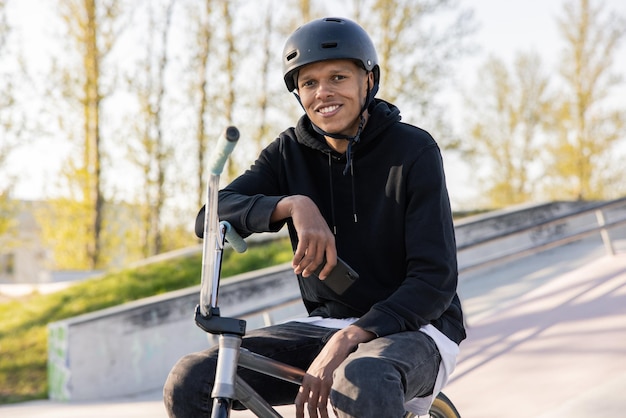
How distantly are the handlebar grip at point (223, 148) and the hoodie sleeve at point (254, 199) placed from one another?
0.58 metres

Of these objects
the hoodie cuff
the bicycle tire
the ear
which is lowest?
the bicycle tire

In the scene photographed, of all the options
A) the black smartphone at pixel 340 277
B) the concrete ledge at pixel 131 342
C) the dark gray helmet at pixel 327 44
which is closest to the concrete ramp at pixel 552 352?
the concrete ledge at pixel 131 342

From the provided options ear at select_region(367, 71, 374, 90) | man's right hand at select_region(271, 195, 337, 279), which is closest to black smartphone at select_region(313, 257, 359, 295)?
man's right hand at select_region(271, 195, 337, 279)

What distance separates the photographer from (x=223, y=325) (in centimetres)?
203

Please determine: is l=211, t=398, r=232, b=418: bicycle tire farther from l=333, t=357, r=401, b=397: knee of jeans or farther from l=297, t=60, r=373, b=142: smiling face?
l=297, t=60, r=373, b=142: smiling face

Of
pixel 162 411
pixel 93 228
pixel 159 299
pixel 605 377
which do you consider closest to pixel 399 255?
pixel 605 377

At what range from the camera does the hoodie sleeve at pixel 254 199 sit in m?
2.38

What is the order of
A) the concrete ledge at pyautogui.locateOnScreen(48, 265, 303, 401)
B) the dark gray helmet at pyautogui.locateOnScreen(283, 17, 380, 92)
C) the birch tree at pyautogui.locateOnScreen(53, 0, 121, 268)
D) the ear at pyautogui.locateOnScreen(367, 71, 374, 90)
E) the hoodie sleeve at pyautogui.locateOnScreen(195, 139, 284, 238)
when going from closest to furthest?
the hoodie sleeve at pyautogui.locateOnScreen(195, 139, 284, 238) < the dark gray helmet at pyautogui.locateOnScreen(283, 17, 380, 92) < the ear at pyautogui.locateOnScreen(367, 71, 374, 90) < the concrete ledge at pyautogui.locateOnScreen(48, 265, 303, 401) < the birch tree at pyautogui.locateOnScreen(53, 0, 121, 268)

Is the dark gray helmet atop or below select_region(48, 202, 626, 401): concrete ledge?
atop

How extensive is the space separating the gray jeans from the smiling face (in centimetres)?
73

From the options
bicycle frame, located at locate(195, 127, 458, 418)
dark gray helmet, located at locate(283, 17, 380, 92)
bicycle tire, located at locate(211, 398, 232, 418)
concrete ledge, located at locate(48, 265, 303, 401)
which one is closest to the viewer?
bicycle frame, located at locate(195, 127, 458, 418)

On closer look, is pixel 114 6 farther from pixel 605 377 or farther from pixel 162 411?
pixel 605 377

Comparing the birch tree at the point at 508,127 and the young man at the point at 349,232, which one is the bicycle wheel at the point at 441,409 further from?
the birch tree at the point at 508,127

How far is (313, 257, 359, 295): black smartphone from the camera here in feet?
7.58
